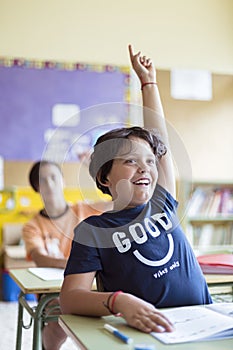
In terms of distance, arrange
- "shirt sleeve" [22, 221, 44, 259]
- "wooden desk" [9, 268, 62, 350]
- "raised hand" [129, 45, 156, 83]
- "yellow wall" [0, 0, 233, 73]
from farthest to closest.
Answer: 1. "yellow wall" [0, 0, 233, 73]
2. "shirt sleeve" [22, 221, 44, 259]
3. "wooden desk" [9, 268, 62, 350]
4. "raised hand" [129, 45, 156, 83]

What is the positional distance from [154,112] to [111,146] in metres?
0.24

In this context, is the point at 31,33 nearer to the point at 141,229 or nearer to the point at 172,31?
the point at 172,31

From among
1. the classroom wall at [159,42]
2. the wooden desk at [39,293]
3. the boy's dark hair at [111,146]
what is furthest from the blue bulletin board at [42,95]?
the boy's dark hair at [111,146]

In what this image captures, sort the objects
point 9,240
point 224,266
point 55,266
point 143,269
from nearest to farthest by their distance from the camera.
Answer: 1. point 143,269
2. point 224,266
3. point 55,266
4. point 9,240

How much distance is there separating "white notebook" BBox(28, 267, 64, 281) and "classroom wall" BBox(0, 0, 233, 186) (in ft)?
8.62

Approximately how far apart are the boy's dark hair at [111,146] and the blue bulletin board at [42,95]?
120 inches

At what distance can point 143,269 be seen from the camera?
127 cm

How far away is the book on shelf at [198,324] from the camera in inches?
40.3

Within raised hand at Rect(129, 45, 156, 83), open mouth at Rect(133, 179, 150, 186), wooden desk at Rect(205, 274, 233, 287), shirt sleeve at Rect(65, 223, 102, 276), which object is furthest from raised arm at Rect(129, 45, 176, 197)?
wooden desk at Rect(205, 274, 233, 287)

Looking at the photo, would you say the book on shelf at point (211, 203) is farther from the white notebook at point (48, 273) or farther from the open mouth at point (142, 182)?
the open mouth at point (142, 182)

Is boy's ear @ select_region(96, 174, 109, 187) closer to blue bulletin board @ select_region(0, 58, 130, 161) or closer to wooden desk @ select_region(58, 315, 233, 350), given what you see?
wooden desk @ select_region(58, 315, 233, 350)

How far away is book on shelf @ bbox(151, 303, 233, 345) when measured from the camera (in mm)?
1022

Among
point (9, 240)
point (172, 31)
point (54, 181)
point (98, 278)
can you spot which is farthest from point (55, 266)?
point (172, 31)

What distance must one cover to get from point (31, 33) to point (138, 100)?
1.06 m
